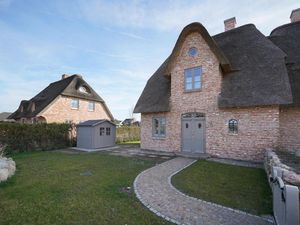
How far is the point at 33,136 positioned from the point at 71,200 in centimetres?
1279

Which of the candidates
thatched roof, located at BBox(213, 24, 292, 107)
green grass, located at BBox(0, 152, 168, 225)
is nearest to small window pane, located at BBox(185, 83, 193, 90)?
thatched roof, located at BBox(213, 24, 292, 107)

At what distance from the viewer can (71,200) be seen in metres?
5.02

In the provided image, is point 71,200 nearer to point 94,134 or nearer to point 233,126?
point 233,126

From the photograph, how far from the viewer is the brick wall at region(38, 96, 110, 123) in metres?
22.1

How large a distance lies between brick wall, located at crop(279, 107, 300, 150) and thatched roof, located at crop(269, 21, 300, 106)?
1.94 feet

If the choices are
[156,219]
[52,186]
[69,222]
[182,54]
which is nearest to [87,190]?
[52,186]

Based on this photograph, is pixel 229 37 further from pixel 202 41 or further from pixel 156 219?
pixel 156 219

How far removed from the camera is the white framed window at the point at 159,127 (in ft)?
44.1

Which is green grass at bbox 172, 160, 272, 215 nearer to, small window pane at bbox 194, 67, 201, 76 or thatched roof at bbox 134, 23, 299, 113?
thatched roof at bbox 134, 23, 299, 113

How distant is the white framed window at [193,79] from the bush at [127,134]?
12.9m

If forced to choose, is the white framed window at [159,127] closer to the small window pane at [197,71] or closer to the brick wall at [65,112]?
the small window pane at [197,71]

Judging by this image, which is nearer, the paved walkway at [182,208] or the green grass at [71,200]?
the paved walkway at [182,208]

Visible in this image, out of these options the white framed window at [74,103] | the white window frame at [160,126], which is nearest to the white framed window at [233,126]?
the white window frame at [160,126]

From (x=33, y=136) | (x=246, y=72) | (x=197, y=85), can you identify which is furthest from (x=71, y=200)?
(x=33, y=136)
